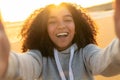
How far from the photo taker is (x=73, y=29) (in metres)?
1.37

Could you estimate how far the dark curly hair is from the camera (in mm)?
1433

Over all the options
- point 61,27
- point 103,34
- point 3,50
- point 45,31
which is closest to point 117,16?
point 3,50

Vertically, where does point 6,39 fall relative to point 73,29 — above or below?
above

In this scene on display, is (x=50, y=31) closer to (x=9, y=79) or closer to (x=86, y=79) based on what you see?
(x=86, y=79)

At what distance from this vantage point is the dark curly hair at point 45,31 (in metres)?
1.43

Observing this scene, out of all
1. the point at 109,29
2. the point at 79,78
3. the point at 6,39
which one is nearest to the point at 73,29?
the point at 79,78

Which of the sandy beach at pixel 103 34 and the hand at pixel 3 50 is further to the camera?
the sandy beach at pixel 103 34

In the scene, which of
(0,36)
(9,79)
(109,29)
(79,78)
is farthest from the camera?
(109,29)

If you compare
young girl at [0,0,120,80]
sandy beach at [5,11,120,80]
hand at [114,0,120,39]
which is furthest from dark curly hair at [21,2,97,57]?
sandy beach at [5,11,120,80]

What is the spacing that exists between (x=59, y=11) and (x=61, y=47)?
0.16 metres

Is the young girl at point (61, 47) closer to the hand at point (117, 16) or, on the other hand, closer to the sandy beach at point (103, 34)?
the hand at point (117, 16)

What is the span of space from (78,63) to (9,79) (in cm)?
38

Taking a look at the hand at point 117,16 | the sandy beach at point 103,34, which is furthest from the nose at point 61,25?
the sandy beach at point 103,34

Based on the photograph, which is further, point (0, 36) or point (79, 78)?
point (79, 78)
